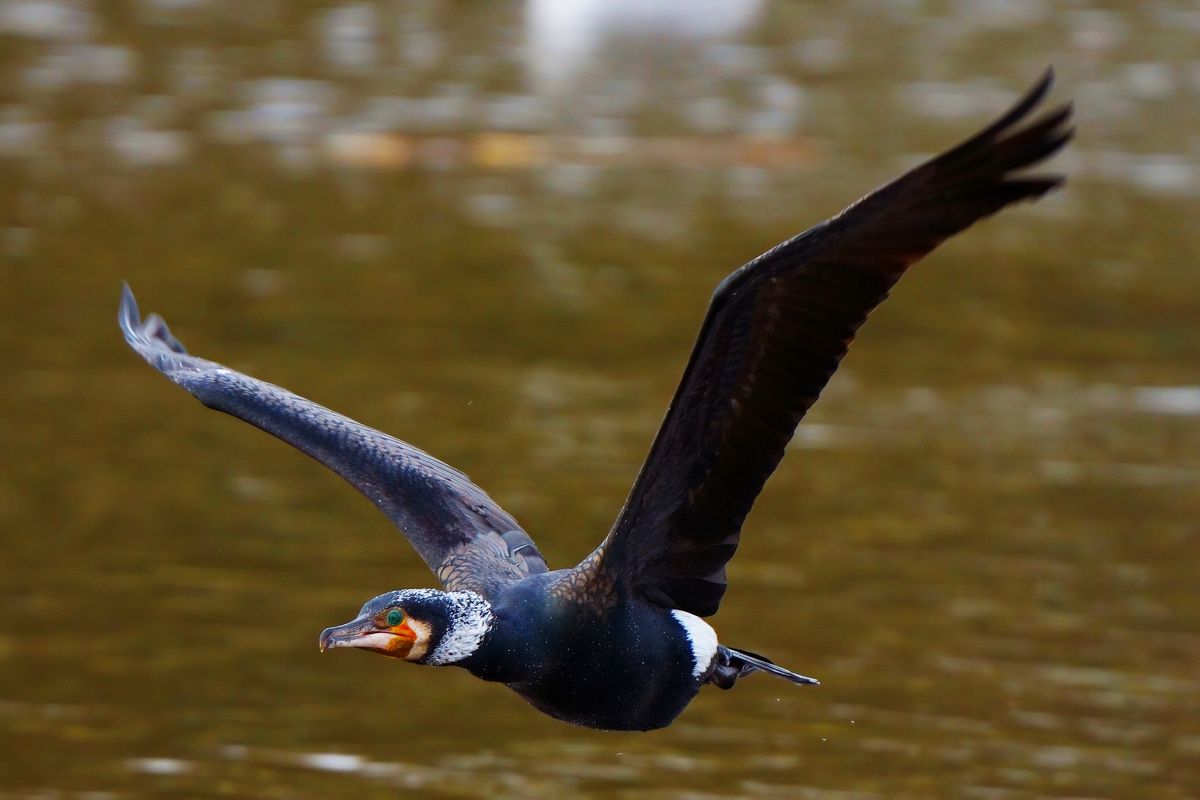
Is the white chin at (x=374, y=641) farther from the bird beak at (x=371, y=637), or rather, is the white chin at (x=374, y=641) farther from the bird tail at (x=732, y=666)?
the bird tail at (x=732, y=666)

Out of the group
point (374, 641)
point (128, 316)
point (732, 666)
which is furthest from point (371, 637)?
point (128, 316)

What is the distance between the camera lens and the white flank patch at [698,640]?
7.00 metres

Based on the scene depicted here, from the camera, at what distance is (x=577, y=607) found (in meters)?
6.80

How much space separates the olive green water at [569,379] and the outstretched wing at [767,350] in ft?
6.26

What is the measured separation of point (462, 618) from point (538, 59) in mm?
16352

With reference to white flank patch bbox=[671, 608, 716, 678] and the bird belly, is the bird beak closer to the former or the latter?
the bird belly

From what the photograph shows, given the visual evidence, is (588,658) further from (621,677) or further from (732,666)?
(732,666)

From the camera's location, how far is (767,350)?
629 centimetres

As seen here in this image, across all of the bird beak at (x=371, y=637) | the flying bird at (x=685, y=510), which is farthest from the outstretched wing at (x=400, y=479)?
the bird beak at (x=371, y=637)

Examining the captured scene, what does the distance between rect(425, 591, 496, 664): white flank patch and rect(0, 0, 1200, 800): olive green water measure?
2123mm

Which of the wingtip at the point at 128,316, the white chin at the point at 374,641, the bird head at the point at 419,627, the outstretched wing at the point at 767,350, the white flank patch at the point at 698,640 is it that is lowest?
the white chin at the point at 374,641

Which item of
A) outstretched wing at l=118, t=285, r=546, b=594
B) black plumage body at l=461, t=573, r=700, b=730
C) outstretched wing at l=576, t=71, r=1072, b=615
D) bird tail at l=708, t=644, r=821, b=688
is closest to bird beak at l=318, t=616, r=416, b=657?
black plumage body at l=461, t=573, r=700, b=730

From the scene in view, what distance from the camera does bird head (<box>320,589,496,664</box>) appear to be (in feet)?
20.3

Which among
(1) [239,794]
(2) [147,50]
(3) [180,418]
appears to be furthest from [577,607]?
(2) [147,50]
